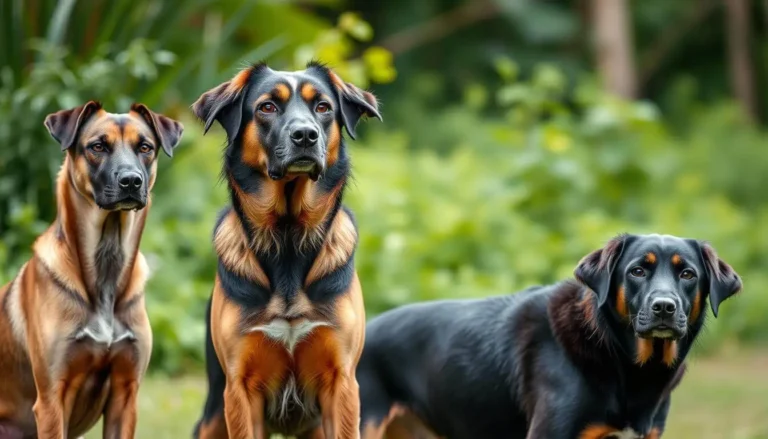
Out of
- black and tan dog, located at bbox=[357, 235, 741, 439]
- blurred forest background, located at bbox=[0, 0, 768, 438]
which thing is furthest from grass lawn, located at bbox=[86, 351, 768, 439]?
black and tan dog, located at bbox=[357, 235, 741, 439]

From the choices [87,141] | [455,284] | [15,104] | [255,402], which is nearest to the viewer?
[255,402]

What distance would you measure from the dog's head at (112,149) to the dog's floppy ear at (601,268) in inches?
81.6

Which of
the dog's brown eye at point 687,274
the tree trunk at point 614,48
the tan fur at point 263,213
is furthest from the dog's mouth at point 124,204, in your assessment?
the tree trunk at point 614,48

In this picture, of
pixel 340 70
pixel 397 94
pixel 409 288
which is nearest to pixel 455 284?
pixel 409 288

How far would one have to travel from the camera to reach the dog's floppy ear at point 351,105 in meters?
5.57

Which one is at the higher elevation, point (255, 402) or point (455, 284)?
point (255, 402)

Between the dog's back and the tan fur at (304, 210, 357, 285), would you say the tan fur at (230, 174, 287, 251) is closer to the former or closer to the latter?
the tan fur at (304, 210, 357, 285)

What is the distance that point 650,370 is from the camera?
5.70 m

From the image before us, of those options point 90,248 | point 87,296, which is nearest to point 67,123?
point 90,248

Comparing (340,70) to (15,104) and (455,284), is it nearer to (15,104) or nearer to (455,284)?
(455,284)

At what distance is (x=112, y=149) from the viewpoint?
5.76 meters

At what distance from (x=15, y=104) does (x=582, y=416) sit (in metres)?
6.03

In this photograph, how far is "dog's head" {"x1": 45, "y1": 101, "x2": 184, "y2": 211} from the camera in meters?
5.64

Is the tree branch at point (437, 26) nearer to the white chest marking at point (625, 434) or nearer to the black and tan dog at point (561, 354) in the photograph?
the black and tan dog at point (561, 354)
